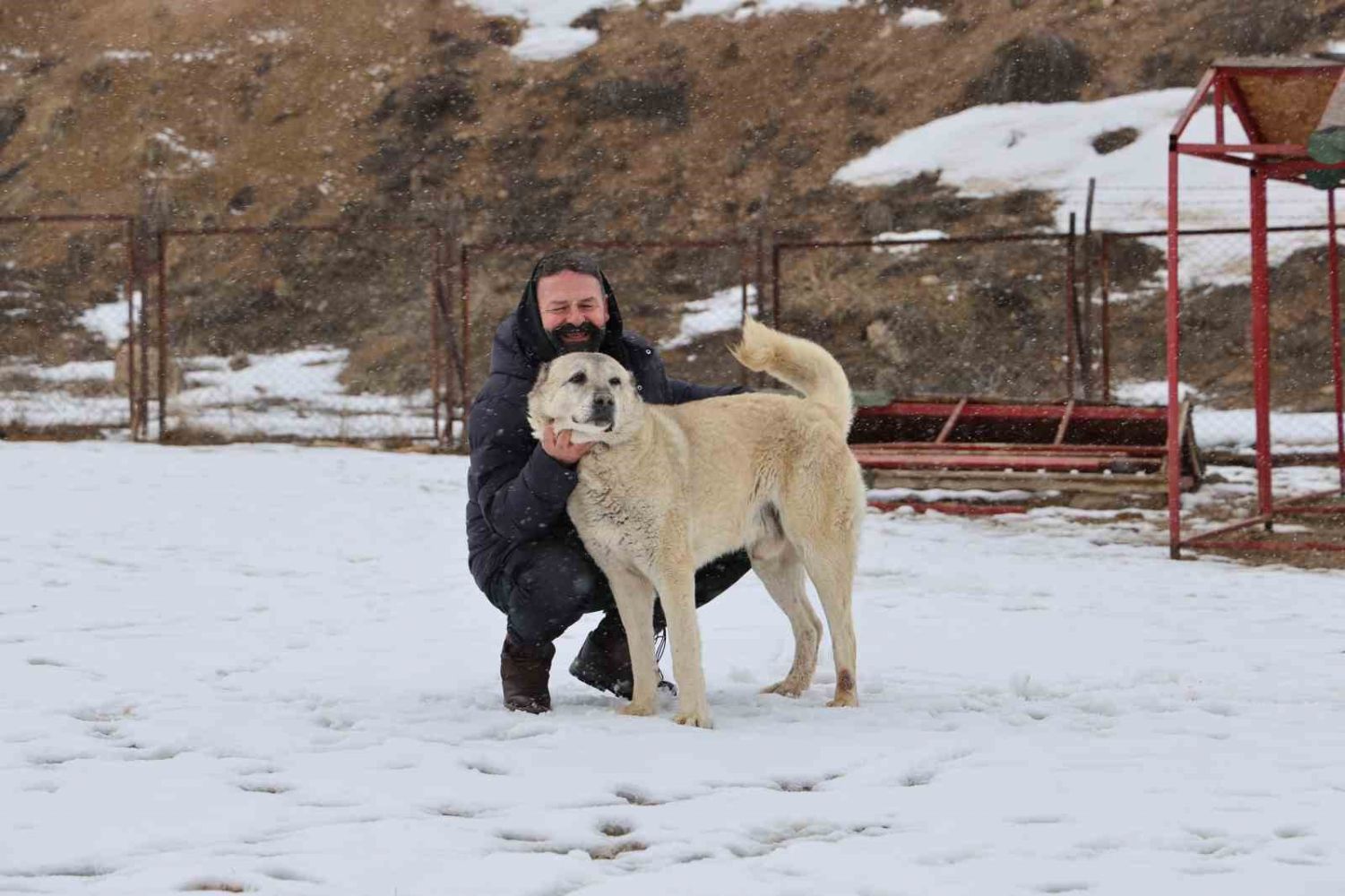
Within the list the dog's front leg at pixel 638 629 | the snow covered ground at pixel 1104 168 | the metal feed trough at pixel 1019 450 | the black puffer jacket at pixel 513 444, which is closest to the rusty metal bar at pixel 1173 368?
the metal feed trough at pixel 1019 450

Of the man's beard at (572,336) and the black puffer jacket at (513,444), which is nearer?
the black puffer jacket at (513,444)

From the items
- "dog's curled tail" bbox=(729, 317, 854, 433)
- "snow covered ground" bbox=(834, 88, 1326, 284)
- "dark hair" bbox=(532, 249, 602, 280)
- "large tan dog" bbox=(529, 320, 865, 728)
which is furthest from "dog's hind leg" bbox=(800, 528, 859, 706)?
"snow covered ground" bbox=(834, 88, 1326, 284)

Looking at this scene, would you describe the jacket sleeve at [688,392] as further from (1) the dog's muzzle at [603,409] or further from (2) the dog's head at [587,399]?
(1) the dog's muzzle at [603,409]

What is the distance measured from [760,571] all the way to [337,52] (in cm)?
2472

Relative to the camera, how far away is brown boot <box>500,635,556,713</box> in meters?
4.58

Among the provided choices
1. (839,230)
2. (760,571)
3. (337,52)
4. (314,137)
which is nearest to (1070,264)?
(839,230)

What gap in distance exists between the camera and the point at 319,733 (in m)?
4.18

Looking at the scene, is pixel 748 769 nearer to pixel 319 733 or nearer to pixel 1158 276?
pixel 319 733

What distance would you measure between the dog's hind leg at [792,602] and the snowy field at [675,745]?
11 centimetres

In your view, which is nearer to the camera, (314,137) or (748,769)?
(748,769)

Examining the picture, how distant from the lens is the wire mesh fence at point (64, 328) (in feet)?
53.2

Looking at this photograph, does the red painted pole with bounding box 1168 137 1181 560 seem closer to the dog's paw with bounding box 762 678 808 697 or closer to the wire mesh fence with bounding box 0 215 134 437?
the dog's paw with bounding box 762 678 808 697

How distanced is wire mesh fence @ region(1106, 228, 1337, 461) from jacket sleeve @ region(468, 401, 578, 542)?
1006 centimetres

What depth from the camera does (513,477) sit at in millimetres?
4539
